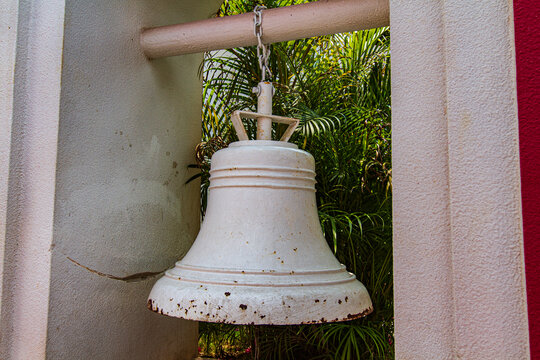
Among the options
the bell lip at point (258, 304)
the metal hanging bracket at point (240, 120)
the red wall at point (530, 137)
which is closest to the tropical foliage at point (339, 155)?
the metal hanging bracket at point (240, 120)

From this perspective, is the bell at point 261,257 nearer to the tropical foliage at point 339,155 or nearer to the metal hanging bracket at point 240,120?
the metal hanging bracket at point 240,120

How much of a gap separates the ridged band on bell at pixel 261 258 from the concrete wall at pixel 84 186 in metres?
0.38

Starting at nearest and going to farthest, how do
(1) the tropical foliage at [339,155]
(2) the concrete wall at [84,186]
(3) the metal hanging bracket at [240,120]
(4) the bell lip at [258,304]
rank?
(4) the bell lip at [258,304] → (3) the metal hanging bracket at [240,120] → (2) the concrete wall at [84,186] → (1) the tropical foliage at [339,155]

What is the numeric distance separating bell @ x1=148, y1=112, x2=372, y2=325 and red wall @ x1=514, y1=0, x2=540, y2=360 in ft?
1.30

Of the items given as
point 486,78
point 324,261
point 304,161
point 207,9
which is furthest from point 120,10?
point 486,78

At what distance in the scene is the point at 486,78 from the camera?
0.95 m

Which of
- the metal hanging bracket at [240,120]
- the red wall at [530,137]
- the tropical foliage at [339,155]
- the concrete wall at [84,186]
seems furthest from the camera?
the tropical foliage at [339,155]

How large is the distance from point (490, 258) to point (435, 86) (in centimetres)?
37

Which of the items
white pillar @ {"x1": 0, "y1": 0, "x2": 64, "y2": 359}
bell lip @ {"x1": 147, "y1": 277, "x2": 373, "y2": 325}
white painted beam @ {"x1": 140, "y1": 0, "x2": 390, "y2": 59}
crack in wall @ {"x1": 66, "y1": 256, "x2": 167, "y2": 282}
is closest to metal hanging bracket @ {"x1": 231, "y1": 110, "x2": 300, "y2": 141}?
white painted beam @ {"x1": 140, "y1": 0, "x2": 390, "y2": 59}

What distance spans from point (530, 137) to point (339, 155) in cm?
131

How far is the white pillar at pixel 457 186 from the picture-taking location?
90 centimetres

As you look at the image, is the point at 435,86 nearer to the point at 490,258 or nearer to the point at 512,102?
the point at 512,102

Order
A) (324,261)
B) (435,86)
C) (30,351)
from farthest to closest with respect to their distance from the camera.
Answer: (30,351) < (324,261) < (435,86)

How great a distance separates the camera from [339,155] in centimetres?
219
